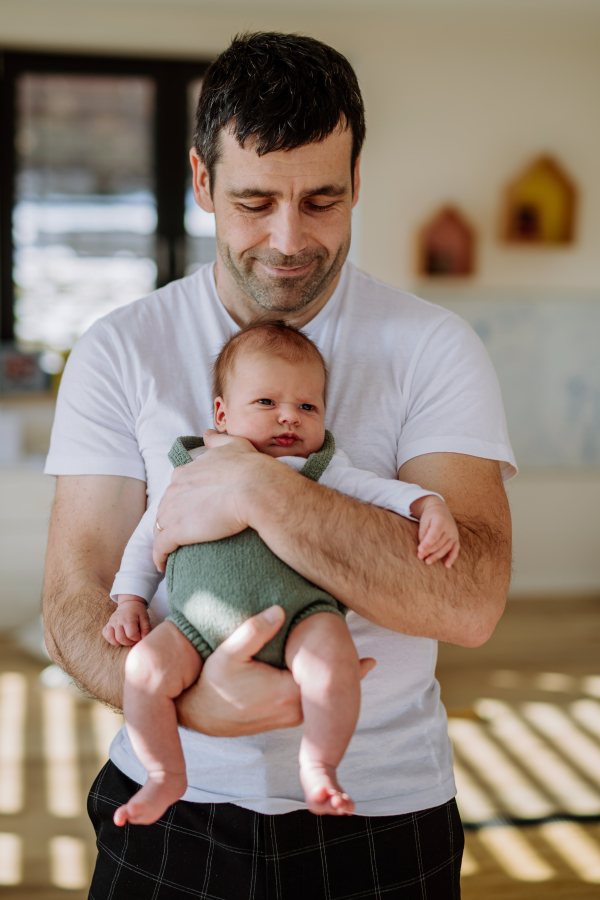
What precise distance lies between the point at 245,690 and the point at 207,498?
9.8 inches

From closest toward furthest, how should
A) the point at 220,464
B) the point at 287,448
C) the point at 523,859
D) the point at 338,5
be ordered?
1. the point at 220,464
2. the point at 287,448
3. the point at 523,859
4. the point at 338,5

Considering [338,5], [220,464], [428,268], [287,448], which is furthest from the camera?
[428,268]

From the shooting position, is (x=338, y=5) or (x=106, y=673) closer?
(x=106, y=673)

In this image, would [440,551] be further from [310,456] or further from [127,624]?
[127,624]

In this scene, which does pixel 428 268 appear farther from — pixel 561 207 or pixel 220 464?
pixel 220 464

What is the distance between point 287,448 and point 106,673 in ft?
1.34

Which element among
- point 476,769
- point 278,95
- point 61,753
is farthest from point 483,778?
point 278,95

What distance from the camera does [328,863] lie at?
3.73 feet

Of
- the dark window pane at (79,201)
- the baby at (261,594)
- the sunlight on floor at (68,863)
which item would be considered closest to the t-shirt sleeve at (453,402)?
the baby at (261,594)

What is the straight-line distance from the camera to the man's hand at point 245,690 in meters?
0.94

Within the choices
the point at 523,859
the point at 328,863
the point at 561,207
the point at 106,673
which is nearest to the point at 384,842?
the point at 328,863

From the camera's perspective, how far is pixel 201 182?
1.32m

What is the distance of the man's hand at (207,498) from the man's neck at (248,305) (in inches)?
10.3

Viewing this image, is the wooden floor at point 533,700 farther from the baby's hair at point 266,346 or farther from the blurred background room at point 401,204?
the baby's hair at point 266,346
